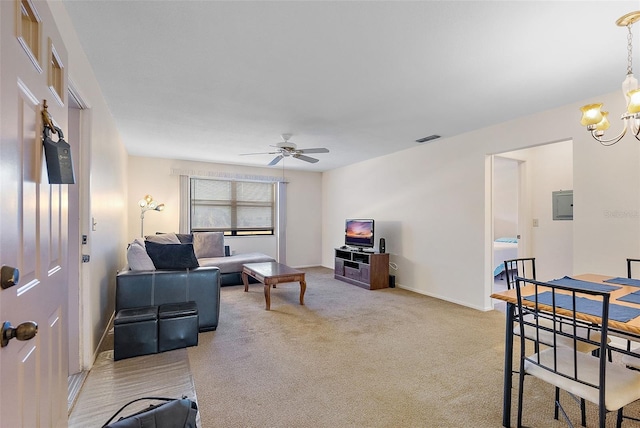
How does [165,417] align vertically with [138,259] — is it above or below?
below

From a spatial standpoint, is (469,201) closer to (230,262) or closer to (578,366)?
(578,366)

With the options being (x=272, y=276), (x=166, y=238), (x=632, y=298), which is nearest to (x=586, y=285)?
(x=632, y=298)

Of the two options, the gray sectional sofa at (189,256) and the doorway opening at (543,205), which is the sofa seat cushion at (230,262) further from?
the doorway opening at (543,205)

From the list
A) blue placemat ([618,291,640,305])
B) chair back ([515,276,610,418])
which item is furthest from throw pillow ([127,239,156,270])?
blue placemat ([618,291,640,305])

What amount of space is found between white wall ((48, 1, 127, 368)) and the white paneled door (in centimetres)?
82

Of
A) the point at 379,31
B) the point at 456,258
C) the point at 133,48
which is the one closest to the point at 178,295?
the point at 133,48

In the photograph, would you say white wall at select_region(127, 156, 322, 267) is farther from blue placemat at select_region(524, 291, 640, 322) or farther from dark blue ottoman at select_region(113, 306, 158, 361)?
blue placemat at select_region(524, 291, 640, 322)

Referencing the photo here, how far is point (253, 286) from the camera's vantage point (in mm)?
5289

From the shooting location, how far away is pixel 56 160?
1.13 m

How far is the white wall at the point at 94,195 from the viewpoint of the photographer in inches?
82.9

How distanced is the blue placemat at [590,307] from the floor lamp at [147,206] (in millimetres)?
5878

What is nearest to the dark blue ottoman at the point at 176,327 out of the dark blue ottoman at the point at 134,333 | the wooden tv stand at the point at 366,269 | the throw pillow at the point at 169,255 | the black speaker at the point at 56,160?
the dark blue ottoman at the point at 134,333

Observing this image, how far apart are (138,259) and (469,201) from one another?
419 cm

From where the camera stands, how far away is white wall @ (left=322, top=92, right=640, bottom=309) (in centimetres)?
291
